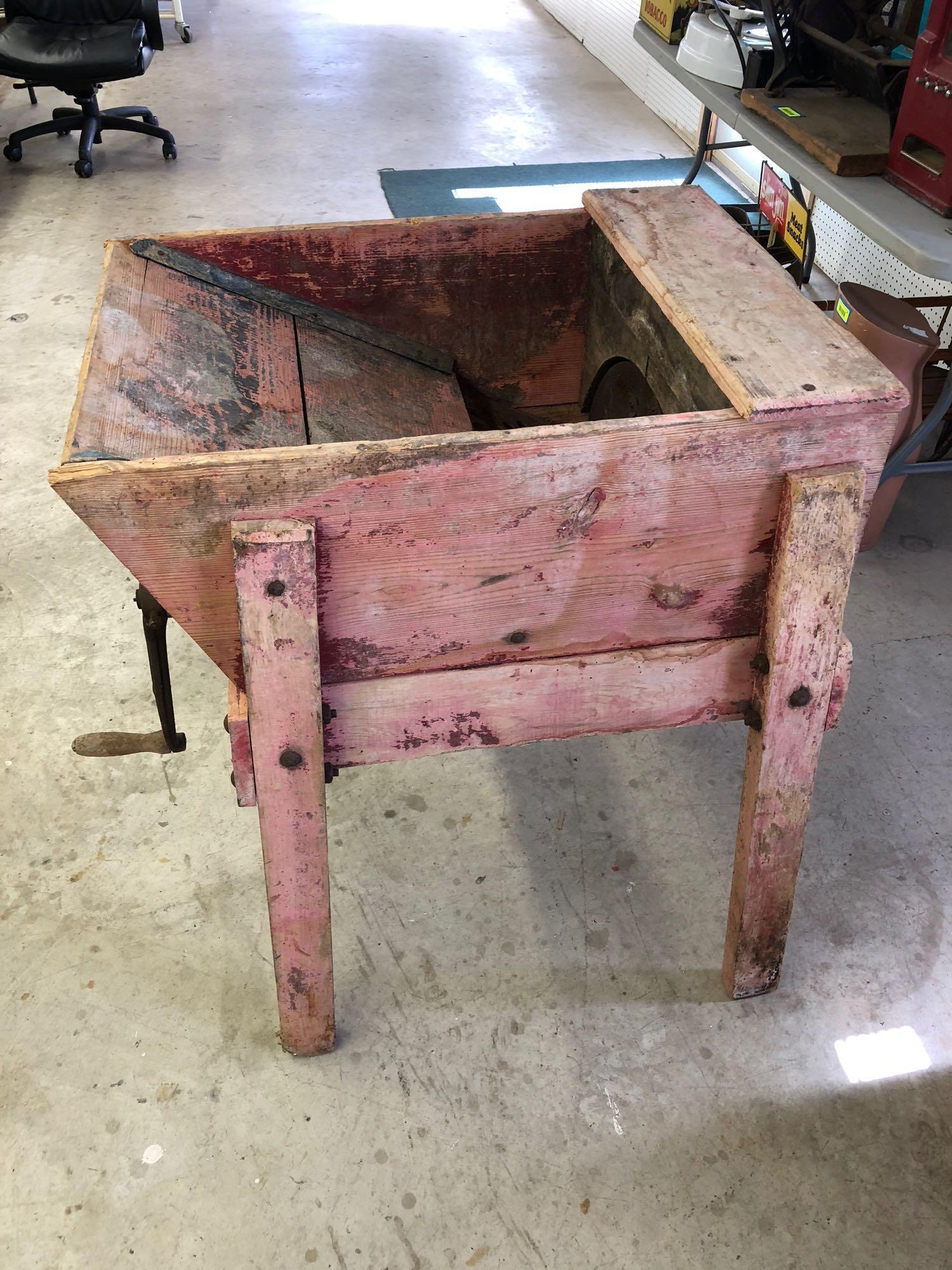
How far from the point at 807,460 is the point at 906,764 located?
955 millimetres

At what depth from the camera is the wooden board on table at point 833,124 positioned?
223 cm

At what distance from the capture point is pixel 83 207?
14.0ft

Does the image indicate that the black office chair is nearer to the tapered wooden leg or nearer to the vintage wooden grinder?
the vintage wooden grinder

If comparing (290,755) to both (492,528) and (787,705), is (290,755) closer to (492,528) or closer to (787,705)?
(492,528)

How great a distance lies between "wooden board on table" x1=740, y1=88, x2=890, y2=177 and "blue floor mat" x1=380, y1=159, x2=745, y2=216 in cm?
161

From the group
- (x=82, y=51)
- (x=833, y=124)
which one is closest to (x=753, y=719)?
(x=833, y=124)

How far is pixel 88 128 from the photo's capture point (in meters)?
4.65

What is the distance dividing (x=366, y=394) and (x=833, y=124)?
1.43 metres

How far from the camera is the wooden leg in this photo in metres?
1.17

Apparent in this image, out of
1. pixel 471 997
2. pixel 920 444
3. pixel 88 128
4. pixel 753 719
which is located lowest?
pixel 471 997

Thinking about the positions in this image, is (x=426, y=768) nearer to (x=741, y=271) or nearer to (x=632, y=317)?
(x=632, y=317)

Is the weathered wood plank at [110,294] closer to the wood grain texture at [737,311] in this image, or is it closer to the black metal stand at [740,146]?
the wood grain texture at [737,311]

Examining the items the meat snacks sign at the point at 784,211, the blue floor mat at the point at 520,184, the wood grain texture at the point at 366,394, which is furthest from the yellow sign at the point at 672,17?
the wood grain texture at the point at 366,394

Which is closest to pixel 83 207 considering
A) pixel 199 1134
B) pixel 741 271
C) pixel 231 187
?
pixel 231 187
